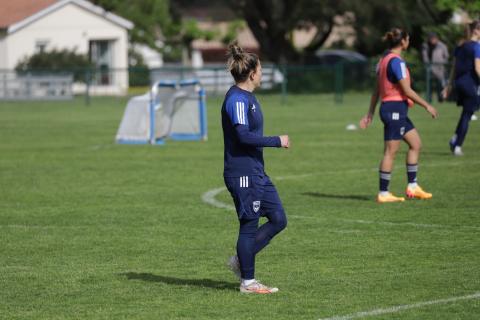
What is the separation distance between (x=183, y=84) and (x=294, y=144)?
3.24m

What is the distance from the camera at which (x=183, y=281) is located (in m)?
8.81

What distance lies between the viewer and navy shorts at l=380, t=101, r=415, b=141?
13.2 meters

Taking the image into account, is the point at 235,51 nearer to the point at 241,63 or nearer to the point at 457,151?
the point at 241,63

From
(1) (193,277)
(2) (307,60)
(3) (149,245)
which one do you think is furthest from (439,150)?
(2) (307,60)

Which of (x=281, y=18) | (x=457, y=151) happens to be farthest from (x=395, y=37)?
(x=281, y=18)

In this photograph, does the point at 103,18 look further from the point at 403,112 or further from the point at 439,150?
the point at 403,112

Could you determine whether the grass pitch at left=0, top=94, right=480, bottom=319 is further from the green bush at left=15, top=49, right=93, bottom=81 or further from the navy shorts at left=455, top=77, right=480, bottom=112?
the green bush at left=15, top=49, right=93, bottom=81

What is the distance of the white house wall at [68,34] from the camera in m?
54.5

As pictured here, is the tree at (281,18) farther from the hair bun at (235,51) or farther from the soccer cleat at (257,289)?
the soccer cleat at (257,289)

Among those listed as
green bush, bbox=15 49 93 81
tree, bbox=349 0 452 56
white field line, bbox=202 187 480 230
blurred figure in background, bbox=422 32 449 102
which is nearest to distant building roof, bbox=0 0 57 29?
green bush, bbox=15 49 93 81

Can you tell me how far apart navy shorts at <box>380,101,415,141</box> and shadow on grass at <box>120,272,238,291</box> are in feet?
16.4

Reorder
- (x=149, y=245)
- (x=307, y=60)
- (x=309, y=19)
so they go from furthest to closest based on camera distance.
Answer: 1. (x=307, y=60)
2. (x=309, y=19)
3. (x=149, y=245)

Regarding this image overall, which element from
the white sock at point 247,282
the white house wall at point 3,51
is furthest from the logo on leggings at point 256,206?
the white house wall at point 3,51

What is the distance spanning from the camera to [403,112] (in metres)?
13.2
